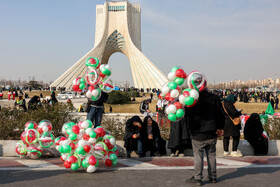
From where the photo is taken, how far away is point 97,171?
184 inches

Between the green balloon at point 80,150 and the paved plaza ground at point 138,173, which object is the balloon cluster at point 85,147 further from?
the paved plaza ground at point 138,173

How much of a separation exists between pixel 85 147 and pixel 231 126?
9.69 ft

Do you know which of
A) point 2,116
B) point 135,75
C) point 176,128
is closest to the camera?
point 176,128

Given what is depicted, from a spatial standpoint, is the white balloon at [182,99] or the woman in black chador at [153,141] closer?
the white balloon at [182,99]

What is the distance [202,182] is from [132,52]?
155ft

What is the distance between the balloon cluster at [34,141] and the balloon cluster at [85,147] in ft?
2.14

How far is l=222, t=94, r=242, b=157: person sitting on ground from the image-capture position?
571 cm

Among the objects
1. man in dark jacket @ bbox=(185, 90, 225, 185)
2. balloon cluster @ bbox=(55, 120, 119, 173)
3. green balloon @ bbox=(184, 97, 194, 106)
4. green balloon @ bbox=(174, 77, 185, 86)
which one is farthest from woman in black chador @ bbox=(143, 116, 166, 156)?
green balloon @ bbox=(184, 97, 194, 106)

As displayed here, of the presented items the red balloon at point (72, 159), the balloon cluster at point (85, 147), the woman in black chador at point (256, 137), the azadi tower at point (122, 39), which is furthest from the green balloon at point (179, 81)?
the azadi tower at point (122, 39)

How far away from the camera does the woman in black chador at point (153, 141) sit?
5902mm

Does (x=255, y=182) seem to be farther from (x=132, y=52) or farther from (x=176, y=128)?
(x=132, y=52)

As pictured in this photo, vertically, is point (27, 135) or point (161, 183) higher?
point (27, 135)

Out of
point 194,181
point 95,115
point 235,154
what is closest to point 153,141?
point 95,115

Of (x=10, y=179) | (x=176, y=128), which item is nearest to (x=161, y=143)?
(x=176, y=128)
